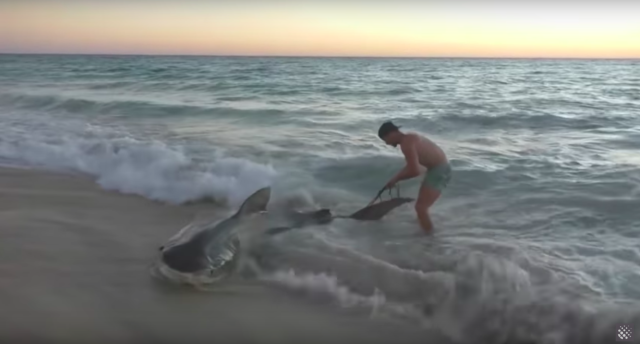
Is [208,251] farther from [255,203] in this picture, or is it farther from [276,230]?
[255,203]

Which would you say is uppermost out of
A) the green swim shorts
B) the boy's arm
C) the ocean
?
the boy's arm

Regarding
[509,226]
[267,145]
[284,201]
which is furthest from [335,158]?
[509,226]

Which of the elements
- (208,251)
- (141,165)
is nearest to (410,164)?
(208,251)

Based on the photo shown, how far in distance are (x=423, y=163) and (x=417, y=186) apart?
251cm

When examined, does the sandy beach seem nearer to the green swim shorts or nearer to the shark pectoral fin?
the shark pectoral fin

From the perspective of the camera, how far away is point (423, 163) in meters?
6.00

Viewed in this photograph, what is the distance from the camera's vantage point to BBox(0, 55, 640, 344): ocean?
4.36 m

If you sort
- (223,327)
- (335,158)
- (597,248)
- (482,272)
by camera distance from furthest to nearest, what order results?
(335,158) → (597,248) → (482,272) → (223,327)

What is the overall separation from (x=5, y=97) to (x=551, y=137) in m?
15.9

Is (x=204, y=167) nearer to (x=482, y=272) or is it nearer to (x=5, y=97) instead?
(x=482, y=272)

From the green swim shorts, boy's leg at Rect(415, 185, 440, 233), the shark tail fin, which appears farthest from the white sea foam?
the green swim shorts

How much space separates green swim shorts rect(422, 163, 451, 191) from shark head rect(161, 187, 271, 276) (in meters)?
1.92

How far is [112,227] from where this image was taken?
5.93m

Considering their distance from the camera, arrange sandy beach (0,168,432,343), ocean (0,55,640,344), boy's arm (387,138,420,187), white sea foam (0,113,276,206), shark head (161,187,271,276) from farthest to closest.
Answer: white sea foam (0,113,276,206), boy's arm (387,138,420,187), shark head (161,187,271,276), ocean (0,55,640,344), sandy beach (0,168,432,343)
